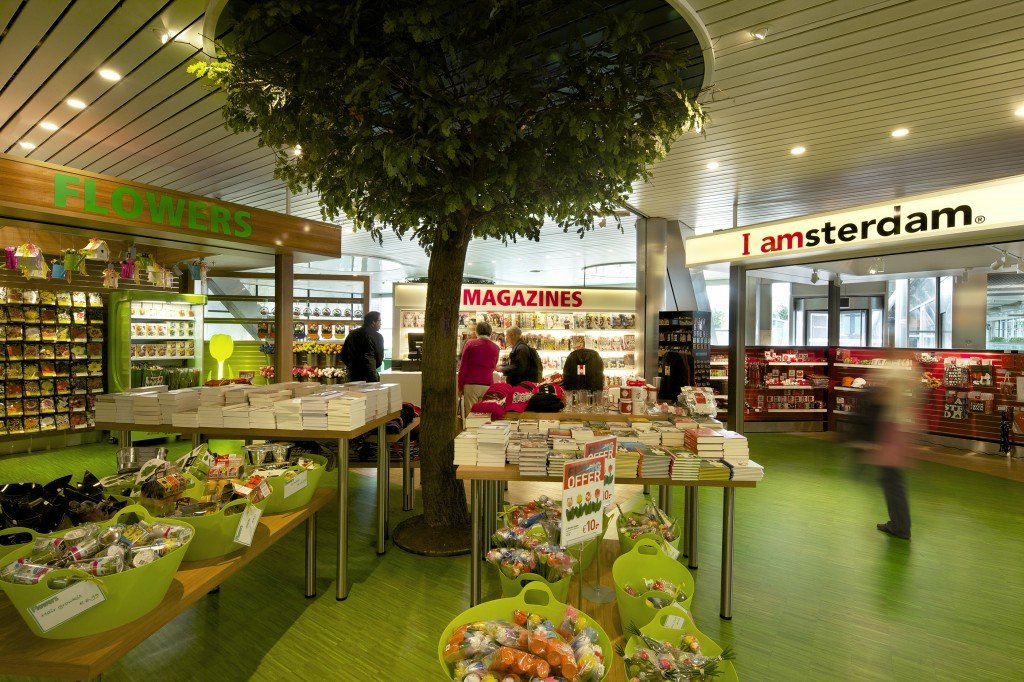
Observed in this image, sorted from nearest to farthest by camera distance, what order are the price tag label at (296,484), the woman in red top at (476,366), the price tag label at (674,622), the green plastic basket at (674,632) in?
the green plastic basket at (674,632), the price tag label at (674,622), the price tag label at (296,484), the woman in red top at (476,366)

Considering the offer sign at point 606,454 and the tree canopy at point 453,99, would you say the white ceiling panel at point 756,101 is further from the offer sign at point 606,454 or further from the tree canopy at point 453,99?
the offer sign at point 606,454

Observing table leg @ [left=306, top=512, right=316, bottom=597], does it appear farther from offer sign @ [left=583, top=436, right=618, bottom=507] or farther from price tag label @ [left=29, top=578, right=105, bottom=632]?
offer sign @ [left=583, top=436, right=618, bottom=507]

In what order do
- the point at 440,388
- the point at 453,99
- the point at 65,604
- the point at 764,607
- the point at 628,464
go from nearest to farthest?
the point at 65,604, the point at 453,99, the point at 628,464, the point at 764,607, the point at 440,388

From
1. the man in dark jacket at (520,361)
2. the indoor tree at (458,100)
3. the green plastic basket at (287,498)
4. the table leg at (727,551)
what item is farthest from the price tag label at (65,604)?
the man in dark jacket at (520,361)

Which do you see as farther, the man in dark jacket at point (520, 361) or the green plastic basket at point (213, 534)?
the man in dark jacket at point (520, 361)

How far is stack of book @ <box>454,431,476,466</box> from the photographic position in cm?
299

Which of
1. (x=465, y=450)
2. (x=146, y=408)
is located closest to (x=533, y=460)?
(x=465, y=450)

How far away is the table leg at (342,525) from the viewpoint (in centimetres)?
316

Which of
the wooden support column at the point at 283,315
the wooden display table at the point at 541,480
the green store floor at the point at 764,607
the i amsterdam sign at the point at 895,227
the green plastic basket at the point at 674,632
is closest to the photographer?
the green plastic basket at the point at 674,632

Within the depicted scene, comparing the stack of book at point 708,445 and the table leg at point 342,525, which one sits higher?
the stack of book at point 708,445

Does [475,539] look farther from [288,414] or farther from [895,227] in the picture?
[895,227]

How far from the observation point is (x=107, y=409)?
361 centimetres

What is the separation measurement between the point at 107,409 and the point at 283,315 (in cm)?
294

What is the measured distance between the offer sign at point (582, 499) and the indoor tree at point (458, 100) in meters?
1.53
